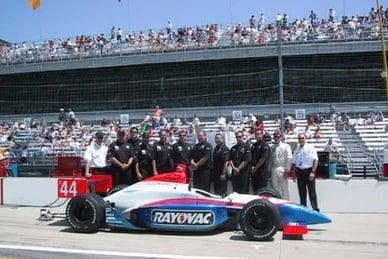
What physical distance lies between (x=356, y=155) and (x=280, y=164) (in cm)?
590

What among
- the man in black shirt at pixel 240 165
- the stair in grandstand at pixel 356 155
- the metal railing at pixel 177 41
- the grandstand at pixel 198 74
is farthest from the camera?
the metal railing at pixel 177 41

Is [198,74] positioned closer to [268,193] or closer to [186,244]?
[268,193]

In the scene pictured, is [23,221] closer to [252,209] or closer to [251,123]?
[252,209]

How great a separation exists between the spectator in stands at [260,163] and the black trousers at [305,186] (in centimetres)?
66

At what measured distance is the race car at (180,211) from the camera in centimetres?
895

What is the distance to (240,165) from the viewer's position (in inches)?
439

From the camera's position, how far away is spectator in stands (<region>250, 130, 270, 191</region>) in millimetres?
11227

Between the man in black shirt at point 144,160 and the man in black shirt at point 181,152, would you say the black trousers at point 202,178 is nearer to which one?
the man in black shirt at point 181,152

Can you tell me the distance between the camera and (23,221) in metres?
11.2

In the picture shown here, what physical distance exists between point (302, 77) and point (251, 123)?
29.5 feet

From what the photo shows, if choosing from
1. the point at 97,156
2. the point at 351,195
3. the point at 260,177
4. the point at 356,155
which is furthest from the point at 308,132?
the point at 97,156

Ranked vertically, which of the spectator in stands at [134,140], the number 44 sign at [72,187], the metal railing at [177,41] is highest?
the metal railing at [177,41]

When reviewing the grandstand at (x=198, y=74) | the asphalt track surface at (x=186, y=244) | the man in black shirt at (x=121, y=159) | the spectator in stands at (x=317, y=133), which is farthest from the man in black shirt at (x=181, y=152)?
the grandstand at (x=198, y=74)

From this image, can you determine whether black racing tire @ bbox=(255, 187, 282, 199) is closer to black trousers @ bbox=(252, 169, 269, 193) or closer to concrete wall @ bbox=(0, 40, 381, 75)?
black trousers @ bbox=(252, 169, 269, 193)
